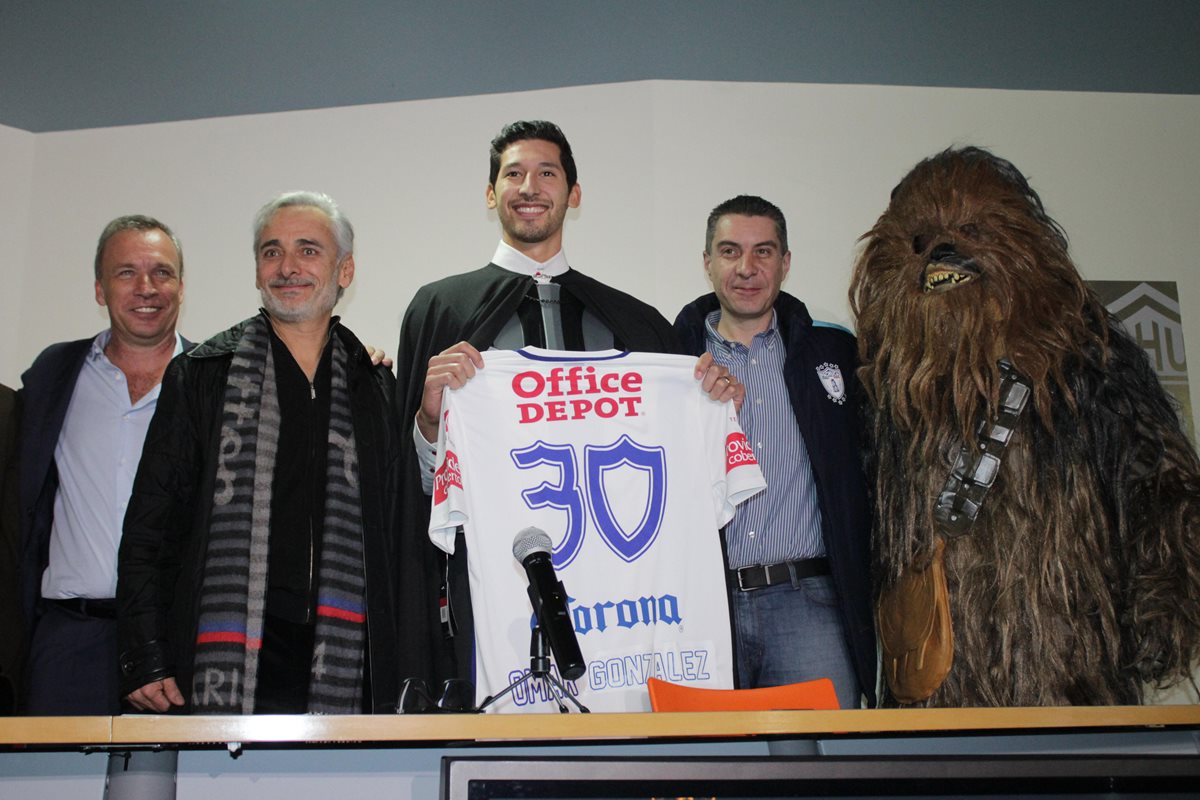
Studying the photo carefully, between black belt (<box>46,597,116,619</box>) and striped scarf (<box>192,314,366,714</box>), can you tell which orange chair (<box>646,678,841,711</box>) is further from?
black belt (<box>46,597,116,619</box>)

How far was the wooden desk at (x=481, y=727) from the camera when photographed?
167cm

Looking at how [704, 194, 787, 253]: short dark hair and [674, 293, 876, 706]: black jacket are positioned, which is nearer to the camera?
[674, 293, 876, 706]: black jacket

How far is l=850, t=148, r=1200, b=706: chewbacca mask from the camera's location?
97.9 inches

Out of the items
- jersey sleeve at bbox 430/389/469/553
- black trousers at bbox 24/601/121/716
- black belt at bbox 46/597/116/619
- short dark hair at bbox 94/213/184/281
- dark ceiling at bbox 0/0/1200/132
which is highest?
dark ceiling at bbox 0/0/1200/132

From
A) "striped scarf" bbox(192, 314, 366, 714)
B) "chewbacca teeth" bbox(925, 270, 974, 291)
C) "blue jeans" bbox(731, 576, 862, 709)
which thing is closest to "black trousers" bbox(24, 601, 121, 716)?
"striped scarf" bbox(192, 314, 366, 714)

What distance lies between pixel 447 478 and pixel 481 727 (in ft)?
3.23

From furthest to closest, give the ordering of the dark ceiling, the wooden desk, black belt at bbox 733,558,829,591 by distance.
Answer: the dark ceiling, black belt at bbox 733,558,829,591, the wooden desk

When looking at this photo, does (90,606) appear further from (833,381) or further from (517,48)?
(517,48)

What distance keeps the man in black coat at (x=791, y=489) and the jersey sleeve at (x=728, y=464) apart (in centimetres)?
27

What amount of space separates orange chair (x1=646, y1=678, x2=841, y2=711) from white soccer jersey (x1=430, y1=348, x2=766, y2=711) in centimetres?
37

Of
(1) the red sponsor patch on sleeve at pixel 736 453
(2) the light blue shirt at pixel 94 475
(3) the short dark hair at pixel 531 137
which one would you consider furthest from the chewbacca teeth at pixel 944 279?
(2) the light blue shirt at pixel 94 475

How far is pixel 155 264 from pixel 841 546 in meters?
2.11

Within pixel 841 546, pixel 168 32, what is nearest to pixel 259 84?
pixel 168 32

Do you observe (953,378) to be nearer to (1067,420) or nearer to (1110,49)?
(1067,420)
